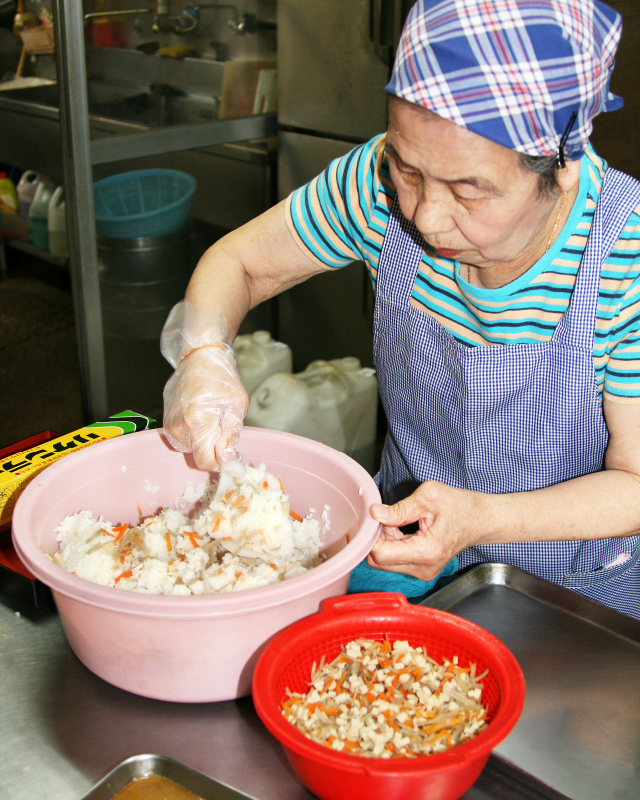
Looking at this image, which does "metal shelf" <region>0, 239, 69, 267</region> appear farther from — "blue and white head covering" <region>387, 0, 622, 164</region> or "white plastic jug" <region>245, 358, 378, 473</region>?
"blue and white head covering" <region>387, 0, 622, 164</region>

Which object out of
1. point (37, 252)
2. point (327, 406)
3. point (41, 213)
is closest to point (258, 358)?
point (327, 406)

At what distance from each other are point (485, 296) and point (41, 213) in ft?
11.7

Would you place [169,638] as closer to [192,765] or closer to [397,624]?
[192,765]

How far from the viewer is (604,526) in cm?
118

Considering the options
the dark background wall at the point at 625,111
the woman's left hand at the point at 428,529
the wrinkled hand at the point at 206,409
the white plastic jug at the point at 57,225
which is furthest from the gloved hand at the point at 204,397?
the white plastic jug at the point at 57,225

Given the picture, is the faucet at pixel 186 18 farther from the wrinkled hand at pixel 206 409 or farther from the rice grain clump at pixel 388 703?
the rice grain clump at pixel 388 703

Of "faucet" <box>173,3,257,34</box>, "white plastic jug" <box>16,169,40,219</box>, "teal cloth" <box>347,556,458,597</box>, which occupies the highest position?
"faucet" <box>173,3,257,34</box>

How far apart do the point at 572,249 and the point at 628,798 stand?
31.6 inches

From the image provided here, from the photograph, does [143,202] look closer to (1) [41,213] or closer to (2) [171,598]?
(1) [41,213]

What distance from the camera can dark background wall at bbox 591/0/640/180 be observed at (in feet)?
8.59

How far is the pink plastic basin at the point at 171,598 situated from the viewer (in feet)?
2.90

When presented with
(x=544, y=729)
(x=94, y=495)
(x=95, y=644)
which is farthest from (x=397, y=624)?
(x=94, y=495)

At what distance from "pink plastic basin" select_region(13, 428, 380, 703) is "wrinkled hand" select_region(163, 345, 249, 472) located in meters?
0.05

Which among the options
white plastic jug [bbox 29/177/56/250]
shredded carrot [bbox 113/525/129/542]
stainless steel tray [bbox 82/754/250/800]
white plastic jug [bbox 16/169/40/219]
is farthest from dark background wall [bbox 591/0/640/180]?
white plastic jug [bbox 16/169/40/219]
